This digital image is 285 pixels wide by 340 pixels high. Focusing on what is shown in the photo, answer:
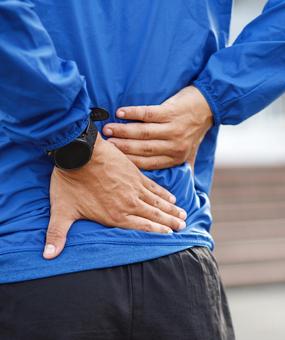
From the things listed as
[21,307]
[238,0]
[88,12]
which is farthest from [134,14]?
[238,0]

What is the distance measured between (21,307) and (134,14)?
2.39ft

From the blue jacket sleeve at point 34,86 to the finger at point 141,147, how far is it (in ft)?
0.51

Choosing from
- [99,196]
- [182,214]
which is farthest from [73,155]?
[182,214]

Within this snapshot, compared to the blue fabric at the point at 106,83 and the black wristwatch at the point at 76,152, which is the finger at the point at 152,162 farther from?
the black wristwatch at the point at 76,152

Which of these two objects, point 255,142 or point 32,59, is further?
point 255,142

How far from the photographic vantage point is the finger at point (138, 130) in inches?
73.5

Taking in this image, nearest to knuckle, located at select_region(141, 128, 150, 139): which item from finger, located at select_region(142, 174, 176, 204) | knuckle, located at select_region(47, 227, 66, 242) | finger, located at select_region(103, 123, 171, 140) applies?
finger, located at select_region(103, 123, 171, 140)

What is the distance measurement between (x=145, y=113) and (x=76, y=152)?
239 mm

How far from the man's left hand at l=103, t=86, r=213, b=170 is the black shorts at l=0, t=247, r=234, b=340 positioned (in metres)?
0.24

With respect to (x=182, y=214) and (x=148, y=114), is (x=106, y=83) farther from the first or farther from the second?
(x=182, y=214)

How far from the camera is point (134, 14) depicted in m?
1.90

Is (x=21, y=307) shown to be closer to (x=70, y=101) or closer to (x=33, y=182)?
(x=33, y=182)

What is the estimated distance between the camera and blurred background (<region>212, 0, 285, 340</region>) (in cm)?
582

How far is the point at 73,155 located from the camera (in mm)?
1735
